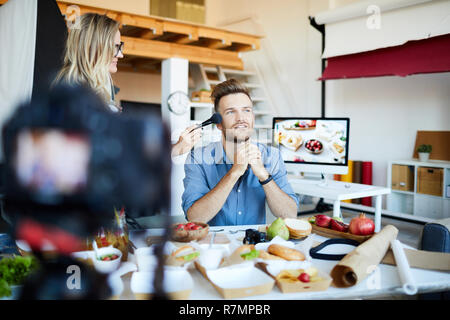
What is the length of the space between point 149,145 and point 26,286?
247 millimetres

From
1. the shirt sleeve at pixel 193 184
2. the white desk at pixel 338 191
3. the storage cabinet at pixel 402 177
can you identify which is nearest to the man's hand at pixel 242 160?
the shirt sleeve at pixel 193 184

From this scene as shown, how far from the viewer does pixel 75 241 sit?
343mm

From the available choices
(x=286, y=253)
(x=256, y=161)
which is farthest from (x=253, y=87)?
(x=286, y=253)

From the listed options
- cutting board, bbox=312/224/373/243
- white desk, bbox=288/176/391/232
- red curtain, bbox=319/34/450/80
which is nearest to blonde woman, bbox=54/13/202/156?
cutting board, bbox=312/224/373/243

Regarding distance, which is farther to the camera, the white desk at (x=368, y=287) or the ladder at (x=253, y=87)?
the ladder at (x=253, y=87)

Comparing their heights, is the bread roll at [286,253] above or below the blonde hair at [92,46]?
below

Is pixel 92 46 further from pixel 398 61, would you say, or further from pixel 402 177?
pixel 402 177

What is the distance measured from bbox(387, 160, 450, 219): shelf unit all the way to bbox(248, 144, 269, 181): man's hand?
297 centimetres

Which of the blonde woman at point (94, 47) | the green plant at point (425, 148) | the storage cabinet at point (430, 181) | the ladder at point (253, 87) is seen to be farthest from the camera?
the ladder at point (253, 87)

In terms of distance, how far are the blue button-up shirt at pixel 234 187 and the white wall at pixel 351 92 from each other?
3320 mm

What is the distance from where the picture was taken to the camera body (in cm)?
30

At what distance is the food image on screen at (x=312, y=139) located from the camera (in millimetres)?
3002

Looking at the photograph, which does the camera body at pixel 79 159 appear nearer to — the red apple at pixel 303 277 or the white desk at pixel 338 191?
the red apple at pixel 303 277
